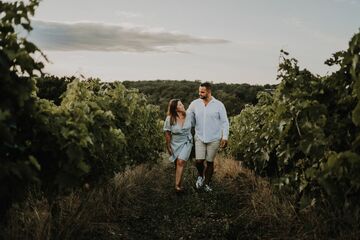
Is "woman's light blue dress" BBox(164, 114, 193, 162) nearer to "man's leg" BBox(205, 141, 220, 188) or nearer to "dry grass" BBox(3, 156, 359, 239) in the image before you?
"man's leg" BBox(205, 141, 220, 188)

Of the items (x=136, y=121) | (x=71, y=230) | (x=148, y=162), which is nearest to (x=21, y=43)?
(x=71, y=230)

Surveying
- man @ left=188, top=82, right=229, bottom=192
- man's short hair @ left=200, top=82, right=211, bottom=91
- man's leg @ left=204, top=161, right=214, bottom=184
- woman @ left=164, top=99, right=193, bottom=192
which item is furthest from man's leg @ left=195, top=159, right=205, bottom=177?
man's short hair @ left=200, top=82, right=211, bottom=91

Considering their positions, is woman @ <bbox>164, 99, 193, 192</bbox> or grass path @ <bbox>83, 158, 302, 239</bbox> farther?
woman @ <bbox>164, 99, 193, 192</bbox>

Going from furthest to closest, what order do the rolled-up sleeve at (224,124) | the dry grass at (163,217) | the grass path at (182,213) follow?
1. the rolled-up sleeve at (224,124)
2. the grass path at (182,213)
3. the dry grass at (163,217)

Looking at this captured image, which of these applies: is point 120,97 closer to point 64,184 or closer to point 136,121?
point 136,121

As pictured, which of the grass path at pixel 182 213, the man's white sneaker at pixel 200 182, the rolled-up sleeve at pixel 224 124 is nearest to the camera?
the grass path at pixel 182 213

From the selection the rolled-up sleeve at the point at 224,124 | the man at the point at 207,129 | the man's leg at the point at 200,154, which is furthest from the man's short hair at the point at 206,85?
the man's leg at the point at 200,154

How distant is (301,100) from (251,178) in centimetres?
442

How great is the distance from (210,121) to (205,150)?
565 millimetres

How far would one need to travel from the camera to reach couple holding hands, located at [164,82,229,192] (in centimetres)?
957

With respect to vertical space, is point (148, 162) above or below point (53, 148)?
below

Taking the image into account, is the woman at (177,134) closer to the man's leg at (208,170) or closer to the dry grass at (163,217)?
the man's leg at (208,170)

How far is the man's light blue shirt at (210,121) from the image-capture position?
377 inches

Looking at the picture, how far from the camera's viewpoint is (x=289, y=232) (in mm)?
5547
